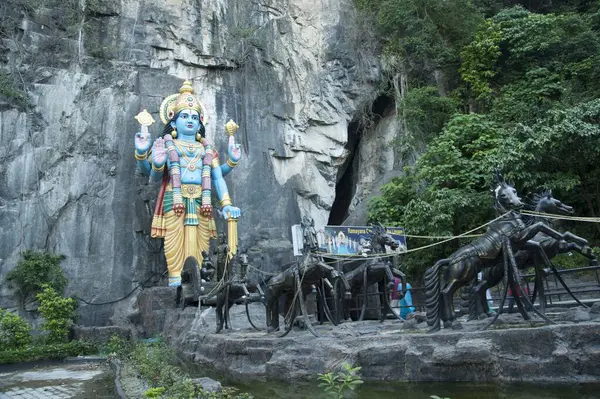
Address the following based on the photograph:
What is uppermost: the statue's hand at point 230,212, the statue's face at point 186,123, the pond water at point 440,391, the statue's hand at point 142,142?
the statue's face at point 186,123

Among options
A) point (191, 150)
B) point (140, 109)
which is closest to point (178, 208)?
point (191, 150)

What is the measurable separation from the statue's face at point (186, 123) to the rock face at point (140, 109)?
2159 millimetres

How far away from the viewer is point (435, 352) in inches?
254

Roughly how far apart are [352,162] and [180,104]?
389 inches

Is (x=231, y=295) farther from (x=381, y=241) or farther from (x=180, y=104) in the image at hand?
(x=180, y=104)

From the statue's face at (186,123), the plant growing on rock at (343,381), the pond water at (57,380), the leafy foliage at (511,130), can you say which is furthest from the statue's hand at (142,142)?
the plant growing on rock at (343,381)

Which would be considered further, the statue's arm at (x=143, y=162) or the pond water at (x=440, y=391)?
the statue's arm at (x=143, y=162)

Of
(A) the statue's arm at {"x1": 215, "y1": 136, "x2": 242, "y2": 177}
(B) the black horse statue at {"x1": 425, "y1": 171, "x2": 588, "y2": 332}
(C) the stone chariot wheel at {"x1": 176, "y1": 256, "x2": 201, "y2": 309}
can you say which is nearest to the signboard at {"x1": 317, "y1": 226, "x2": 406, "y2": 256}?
(A) the statue's arm at {"x1": 215, "y1": 136, "x2": 242, "y2": 177}

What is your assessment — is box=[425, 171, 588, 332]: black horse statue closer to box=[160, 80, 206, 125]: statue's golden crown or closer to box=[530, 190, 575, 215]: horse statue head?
box=[530, 190, 575, 215]: horse statue head

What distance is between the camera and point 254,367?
26.7 feet

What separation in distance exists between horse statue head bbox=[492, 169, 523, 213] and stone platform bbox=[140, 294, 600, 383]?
1.59 m

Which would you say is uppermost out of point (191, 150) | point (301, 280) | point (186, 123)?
point (186, 123)

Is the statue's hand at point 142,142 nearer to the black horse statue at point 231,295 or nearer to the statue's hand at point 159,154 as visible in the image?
the statue's hand at point 159,154

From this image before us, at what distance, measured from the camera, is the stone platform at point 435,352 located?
5.75m
